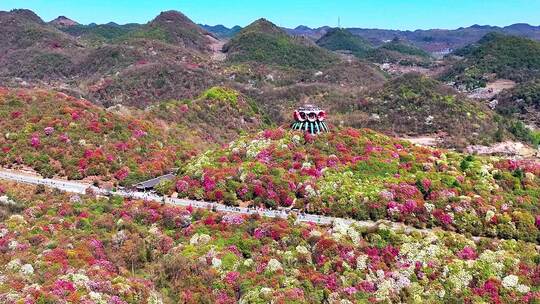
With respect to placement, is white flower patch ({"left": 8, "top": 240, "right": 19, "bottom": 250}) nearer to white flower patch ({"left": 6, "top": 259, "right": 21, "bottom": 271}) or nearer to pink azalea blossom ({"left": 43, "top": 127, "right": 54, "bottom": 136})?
white flower patch ({"left": 6, "top": 259, "right": 21, "bottom": 271})

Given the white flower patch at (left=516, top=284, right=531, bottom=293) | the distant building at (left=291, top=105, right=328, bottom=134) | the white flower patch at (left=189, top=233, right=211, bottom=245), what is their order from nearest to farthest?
the white flower patch at (left=516, top=284, right=531, bottom=293), the white flower patch at (left=189, top=233, right=211, bottom=245), the distant building at (left=291, top=105, right=328, bottom=134)

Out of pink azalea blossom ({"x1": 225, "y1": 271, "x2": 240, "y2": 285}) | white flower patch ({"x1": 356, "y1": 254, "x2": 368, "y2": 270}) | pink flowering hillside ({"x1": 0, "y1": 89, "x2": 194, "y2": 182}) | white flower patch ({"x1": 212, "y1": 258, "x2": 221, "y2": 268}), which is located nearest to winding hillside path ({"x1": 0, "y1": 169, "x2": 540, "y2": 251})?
pink flowering hillside ({"x1": 0, "y1": 89, "x2": 194, "y2": 182})

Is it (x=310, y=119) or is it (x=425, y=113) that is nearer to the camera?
(x=310, y=119)

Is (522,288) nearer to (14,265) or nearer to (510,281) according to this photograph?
(510,281)

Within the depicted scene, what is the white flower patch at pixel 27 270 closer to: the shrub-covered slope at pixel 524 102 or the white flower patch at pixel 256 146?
the white flower patch at pixel 256 146

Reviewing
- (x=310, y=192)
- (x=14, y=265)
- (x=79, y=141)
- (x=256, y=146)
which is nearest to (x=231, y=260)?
(x=310, y=192)

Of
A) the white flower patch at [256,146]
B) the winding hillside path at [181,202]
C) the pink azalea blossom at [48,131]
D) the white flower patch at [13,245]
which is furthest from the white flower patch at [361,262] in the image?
the pink azalea blossom at [48,131]
